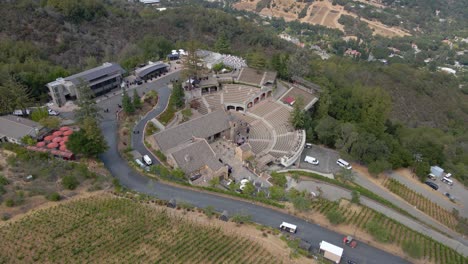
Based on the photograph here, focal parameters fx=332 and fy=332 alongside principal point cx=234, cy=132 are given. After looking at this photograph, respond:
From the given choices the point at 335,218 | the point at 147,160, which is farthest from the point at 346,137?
the point at 147,160

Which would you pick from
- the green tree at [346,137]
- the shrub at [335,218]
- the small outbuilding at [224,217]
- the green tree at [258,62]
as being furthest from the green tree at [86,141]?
the green tree at [258,62]

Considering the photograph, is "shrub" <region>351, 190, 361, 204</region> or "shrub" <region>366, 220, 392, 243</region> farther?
"shrub" <region>351, 190, 361, 204</region>

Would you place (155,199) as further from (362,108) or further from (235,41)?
(235,41)

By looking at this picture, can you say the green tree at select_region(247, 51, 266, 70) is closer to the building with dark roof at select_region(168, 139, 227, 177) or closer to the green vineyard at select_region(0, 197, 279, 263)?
the building with dark roof at select_region(168, 139, 227, 177)

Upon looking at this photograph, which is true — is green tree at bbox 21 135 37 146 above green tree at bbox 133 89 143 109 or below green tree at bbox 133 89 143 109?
below

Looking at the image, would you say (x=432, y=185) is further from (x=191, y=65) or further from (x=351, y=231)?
(x=191, y=65)

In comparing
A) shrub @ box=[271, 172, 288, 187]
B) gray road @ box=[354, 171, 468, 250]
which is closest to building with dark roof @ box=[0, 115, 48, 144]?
shrub @ box=[271, 172, 288, 187]
